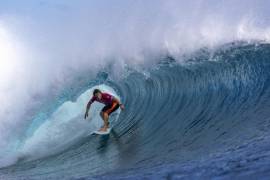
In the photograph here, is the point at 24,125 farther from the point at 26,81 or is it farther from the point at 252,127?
the point at 252,127

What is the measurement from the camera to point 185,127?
29.8ft

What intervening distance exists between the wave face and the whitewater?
0.03 metres

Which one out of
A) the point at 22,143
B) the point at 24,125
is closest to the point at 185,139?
the point at 22,143

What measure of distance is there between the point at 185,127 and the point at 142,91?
3.70 m

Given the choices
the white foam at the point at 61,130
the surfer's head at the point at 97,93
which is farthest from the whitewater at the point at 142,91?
the surfer's head at the point at 97,93

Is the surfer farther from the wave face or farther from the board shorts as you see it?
the wave face

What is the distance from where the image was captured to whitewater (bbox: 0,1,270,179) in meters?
7.53

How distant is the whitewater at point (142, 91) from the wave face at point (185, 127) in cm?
3

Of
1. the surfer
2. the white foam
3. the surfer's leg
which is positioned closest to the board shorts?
the surfer

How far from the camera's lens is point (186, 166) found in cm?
663

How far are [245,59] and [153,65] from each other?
3285 millimetres

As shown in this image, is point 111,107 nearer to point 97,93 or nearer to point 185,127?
point 97,93

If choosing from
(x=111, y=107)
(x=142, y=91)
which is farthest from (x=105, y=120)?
(x=142, y=91)

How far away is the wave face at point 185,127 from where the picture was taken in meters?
6.73
